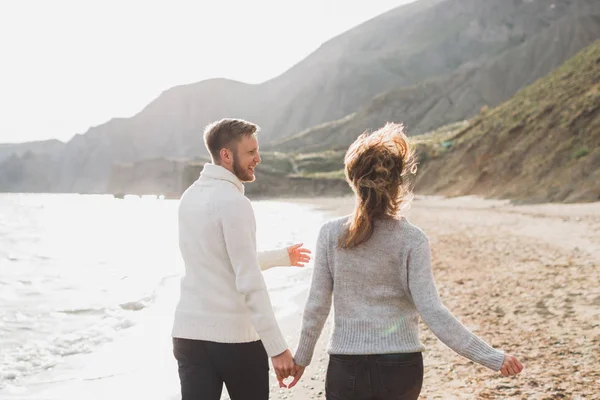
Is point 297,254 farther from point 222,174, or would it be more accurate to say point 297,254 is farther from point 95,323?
point 95,323

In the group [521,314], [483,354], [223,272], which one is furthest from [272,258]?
[521,314]

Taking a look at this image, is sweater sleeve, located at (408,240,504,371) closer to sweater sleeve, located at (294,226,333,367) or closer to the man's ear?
sweater sleeve, located at (294,226,333,367)

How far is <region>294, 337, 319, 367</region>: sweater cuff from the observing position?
3002 mm

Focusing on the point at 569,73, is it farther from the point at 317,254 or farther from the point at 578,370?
the point at 317,254

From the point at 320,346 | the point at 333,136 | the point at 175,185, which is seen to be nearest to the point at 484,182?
the point at 320,346

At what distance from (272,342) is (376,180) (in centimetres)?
102

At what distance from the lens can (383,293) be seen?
2.68 metres

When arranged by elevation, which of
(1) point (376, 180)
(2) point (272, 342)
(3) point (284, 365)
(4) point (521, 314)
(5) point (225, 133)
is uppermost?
(5) point (225, 133)

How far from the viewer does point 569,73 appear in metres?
47.6

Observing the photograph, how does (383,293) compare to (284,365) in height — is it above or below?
above

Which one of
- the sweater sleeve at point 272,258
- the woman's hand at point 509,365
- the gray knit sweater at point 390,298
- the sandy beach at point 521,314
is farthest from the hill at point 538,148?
the gray knit sweater at point 390,298

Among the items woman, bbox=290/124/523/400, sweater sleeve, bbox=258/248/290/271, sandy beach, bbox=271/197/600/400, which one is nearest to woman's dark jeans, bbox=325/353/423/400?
woman, bbox=290/124/523/400

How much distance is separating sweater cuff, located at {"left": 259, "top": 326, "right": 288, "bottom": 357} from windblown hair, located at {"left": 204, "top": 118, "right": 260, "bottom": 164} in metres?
0.94

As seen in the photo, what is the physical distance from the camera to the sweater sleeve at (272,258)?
12.3 feet
